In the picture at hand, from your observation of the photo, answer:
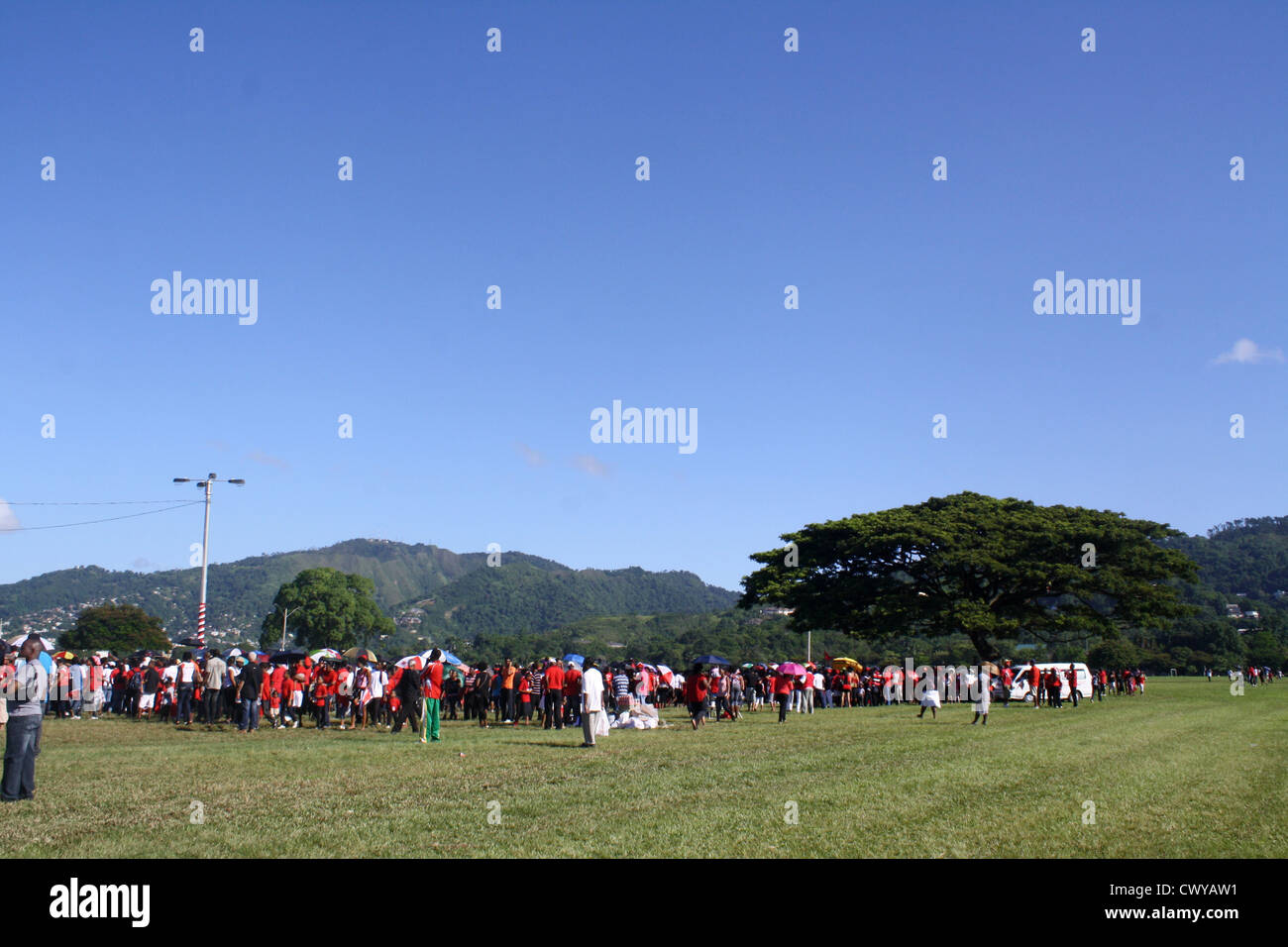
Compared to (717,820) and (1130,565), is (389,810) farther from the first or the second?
(1130,565)

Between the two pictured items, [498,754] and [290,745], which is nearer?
[498,754]

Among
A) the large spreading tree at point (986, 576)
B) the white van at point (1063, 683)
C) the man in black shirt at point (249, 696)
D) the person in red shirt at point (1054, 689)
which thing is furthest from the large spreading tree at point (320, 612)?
the person in red shirt at point (1054, 689)

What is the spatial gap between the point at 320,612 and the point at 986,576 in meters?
90.8

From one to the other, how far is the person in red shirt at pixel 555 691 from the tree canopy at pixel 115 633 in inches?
4021

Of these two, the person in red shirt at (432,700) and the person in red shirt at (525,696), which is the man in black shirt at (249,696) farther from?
the person in red shirt at (525,696)

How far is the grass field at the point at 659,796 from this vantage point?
900cm

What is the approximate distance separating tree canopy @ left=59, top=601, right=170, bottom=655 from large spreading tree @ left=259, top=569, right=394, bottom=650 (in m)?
12.9

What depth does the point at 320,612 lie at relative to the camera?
118188mm

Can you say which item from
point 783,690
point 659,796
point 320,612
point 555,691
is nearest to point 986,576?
point 783,690

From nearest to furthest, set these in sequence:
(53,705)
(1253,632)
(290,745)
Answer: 1. (290,745)
2. (53,705)
3. (1253,632)

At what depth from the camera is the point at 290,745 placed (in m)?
18.6

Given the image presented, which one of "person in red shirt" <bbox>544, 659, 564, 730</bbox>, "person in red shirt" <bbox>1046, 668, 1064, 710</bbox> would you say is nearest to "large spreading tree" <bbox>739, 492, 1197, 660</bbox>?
"person in red shirt" <bbox>1046, 668, 1064, 710</bbox>
